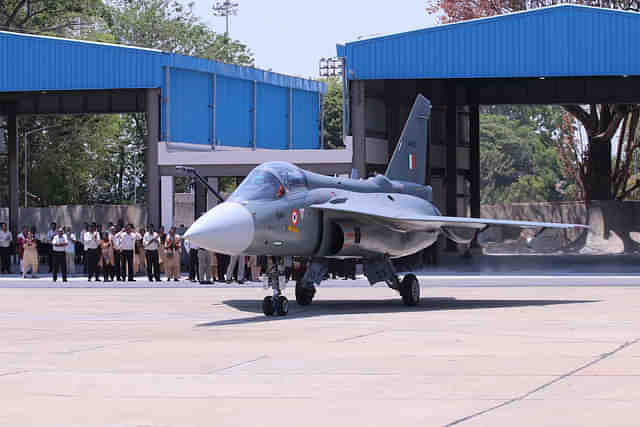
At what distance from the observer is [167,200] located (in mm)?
35438

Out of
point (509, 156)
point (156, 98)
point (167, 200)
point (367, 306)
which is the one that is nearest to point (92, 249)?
point (167, 200)

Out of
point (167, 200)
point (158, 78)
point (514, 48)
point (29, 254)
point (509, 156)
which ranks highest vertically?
point (509, 156)

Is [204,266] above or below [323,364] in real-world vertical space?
above

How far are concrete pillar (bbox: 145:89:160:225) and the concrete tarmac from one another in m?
13.5

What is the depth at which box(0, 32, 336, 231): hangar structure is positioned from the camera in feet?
115

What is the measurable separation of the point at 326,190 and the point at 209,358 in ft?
27.9

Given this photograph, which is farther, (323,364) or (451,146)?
(451,146)

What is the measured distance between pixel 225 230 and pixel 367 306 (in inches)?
189

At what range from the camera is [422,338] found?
14.1 m

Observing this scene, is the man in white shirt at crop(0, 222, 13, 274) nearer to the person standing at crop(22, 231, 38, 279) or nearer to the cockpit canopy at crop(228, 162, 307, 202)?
the person standing at crop(22, 231, 38, 279)

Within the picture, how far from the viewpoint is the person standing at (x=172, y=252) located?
101 feet

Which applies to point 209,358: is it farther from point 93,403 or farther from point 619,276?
point 619,276

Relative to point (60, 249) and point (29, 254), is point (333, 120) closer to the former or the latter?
point (29, 254)

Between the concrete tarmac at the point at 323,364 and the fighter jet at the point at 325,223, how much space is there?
0.86 meters
